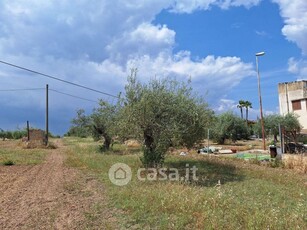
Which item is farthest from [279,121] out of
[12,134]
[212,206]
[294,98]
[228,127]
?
[12,134]

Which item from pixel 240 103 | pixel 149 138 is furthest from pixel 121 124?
pixel 240 103

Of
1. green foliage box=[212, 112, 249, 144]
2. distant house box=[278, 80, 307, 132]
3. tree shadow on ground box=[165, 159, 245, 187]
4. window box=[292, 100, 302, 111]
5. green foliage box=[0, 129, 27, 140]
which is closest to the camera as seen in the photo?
tree shadow on ground box=[165, 159, 245, 187]

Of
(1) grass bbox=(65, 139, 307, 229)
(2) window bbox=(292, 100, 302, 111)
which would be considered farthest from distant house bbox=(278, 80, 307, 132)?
(1) grass bbox=(65, 139, 307, 229)

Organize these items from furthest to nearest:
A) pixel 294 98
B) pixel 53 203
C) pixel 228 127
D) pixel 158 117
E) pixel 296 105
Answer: pixel 294 98, pixel 296 105, pixel 228 127, pixel 158 117, pixel 53 203

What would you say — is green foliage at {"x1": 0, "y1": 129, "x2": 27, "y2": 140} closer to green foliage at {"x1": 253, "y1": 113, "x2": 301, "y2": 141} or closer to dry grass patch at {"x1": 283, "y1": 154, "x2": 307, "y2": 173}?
green foliage at {"x1": 253, "y1": 113, "x2": 301, "y2": 141}

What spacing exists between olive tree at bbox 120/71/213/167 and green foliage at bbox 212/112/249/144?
98.0ft

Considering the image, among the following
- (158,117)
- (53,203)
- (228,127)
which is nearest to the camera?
(53,203)

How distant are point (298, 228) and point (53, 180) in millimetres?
8693

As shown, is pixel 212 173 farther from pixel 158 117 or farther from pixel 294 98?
pixel 294 98

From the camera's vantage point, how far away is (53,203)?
27.1 feet

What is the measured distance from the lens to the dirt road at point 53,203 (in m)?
6.55

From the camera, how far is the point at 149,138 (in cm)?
1476

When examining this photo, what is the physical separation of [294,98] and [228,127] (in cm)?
1442

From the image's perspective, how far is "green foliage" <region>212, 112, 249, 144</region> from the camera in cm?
4478
